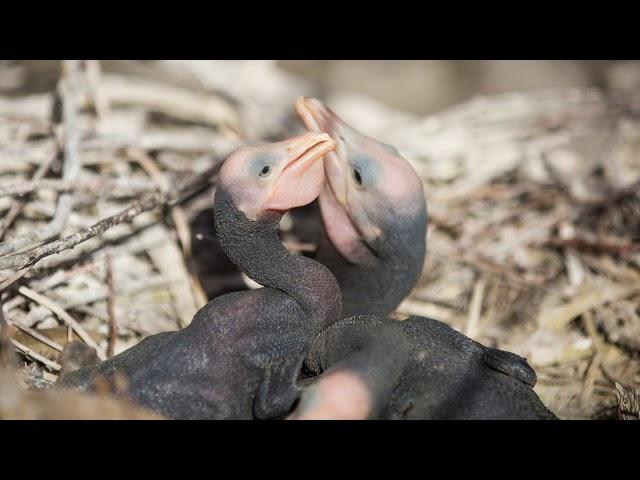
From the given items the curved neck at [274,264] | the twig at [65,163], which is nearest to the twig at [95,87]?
the twig at [65,163]

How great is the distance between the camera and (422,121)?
10.8ft

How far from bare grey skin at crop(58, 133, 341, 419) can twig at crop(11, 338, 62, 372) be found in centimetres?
11

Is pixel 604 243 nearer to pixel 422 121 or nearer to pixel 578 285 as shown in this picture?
pixel 578 285

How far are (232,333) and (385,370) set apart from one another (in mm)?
431

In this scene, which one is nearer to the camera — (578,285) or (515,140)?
(578,285)

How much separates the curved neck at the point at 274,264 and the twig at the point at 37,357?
1.97ft

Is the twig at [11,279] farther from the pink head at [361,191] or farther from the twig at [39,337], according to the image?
the pink head at [361,191]

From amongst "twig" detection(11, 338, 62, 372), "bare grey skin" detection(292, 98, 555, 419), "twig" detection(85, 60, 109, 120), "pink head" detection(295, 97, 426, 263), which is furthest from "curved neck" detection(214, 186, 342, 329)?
"twig" detection(85, 60, 109, 120)

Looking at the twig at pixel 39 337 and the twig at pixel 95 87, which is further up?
the twig at pixel 95 87

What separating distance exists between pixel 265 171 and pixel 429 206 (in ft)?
4.23

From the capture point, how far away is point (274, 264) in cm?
188

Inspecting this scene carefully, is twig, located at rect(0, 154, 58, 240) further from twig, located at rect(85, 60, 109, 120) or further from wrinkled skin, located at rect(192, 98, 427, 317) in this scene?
wrinkled skin, located at rect(192, 98, 427, 317)

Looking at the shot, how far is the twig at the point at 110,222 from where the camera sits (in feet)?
5.87
